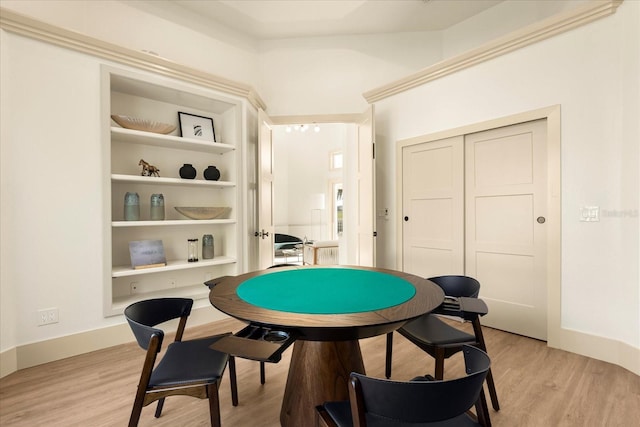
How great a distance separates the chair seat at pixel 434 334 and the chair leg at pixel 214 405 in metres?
0.99

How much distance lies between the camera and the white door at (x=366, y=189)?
11.6 feet

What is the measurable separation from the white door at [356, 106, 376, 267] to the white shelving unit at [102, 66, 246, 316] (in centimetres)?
148

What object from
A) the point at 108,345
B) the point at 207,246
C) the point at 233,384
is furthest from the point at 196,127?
the point at 233,384

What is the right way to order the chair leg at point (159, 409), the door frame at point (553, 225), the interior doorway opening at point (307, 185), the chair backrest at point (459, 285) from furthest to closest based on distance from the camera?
the interior doorway opening at point (307, 185), the door frame at point (553, 225), the chair backrest at point (459, 285), the chair leg at point (159, 409)

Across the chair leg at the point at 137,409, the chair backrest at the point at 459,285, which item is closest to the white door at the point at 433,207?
the chair backrest at the point at 459,285

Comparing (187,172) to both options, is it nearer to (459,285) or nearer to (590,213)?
(459,285)

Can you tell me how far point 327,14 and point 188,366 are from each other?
403 cm

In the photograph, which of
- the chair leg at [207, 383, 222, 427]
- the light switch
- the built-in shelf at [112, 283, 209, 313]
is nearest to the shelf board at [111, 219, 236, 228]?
the built-in shelf at [112, 283, 209, 313]

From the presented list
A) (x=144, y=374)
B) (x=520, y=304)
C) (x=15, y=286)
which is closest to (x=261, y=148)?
(x=15, y=286)

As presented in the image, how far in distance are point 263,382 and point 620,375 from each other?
2515mm

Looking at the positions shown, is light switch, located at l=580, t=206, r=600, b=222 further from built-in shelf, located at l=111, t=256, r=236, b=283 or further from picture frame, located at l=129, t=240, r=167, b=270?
picture frame, located at l=129, t=240, r=167, b=270

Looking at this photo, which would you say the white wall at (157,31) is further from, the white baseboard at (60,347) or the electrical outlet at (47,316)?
the white baseboard at (60,347)

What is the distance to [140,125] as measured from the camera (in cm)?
292

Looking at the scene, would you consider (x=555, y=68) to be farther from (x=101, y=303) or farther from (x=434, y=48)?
(x=101, y=303)
